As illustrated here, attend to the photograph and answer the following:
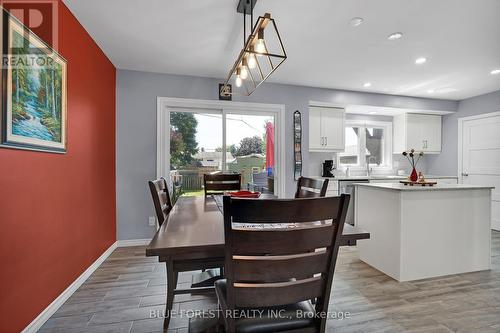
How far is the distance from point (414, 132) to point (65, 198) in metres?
5.78

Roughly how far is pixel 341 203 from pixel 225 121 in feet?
10.2

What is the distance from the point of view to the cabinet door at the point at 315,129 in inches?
170

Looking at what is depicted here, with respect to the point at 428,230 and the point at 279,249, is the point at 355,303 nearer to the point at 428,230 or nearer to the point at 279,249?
the point at 428,230

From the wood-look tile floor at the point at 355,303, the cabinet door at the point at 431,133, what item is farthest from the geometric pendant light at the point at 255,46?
the cabinet door at the point at 431,133

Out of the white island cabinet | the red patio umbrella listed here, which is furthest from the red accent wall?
the white island cabinet

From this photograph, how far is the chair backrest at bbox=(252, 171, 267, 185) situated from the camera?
13.4ft

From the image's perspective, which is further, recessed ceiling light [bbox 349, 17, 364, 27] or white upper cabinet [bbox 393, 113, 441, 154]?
white upper cabinet [bbox 393, 113, 441, 154]

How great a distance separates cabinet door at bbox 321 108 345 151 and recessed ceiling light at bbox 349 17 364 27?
84.7 inches

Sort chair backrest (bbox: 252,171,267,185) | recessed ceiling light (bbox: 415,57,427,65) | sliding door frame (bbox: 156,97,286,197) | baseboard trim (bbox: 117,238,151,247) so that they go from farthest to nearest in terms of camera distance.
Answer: chair backrest (bbox: 252,171,267,185), sliding door frame (bbox: 156,97,286,197), baseboard trim (bbox: 117,238,151,247), recessed ceiling light (bbox: 415,57,427,65)

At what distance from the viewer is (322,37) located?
2.55 metres

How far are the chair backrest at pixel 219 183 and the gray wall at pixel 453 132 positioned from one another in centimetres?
475

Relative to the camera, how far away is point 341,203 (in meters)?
0.92

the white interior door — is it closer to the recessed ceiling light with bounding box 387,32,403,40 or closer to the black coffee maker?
the black coffee maker

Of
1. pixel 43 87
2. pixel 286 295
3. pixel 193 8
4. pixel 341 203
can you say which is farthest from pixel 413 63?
pixel 43 87
